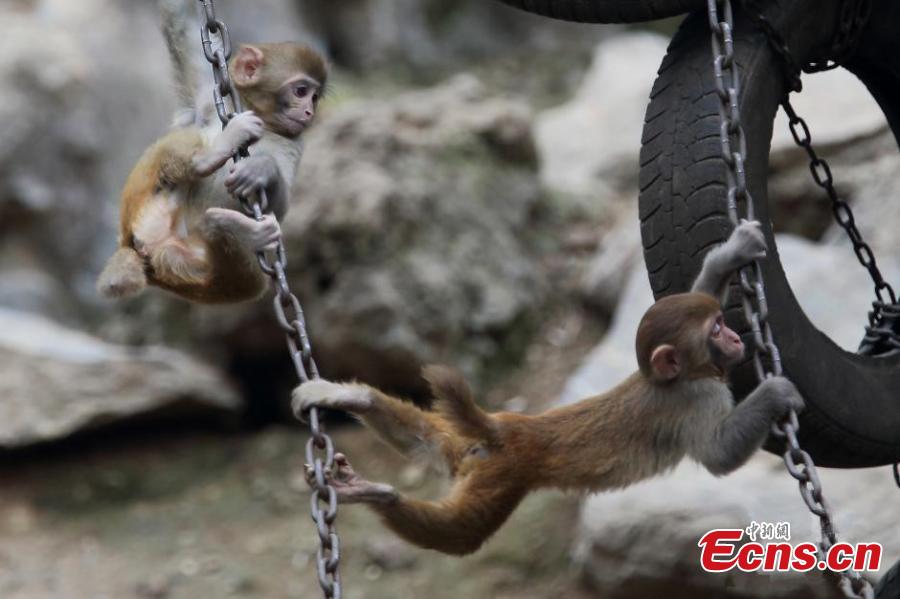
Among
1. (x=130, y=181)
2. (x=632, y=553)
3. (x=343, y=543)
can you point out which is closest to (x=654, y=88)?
(x=130, y=181)

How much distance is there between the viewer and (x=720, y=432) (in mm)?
4527

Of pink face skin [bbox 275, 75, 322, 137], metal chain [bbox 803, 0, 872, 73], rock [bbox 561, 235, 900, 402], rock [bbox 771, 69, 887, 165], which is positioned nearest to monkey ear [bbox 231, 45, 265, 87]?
pink face skin [bbox 275, 75, 322, 137]

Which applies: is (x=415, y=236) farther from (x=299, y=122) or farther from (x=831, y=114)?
(x=299, y=122)

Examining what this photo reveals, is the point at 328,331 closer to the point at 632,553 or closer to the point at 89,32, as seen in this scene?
the point at 632,553

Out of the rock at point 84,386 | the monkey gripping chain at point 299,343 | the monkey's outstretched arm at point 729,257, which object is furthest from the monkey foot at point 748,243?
the rock at point 84,386

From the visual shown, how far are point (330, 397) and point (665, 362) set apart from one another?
47.6 inches

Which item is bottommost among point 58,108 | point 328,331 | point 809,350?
point 809,350

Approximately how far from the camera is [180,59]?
17.6 ft

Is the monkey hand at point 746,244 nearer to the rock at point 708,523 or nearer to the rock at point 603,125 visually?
the rock at point 708,523

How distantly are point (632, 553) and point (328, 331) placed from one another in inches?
113

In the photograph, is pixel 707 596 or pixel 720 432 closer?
pixel 720 432

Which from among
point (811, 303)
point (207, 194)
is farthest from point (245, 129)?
point (811, 303)

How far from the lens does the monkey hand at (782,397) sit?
4078 millimetres

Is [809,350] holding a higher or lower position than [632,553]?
lower
